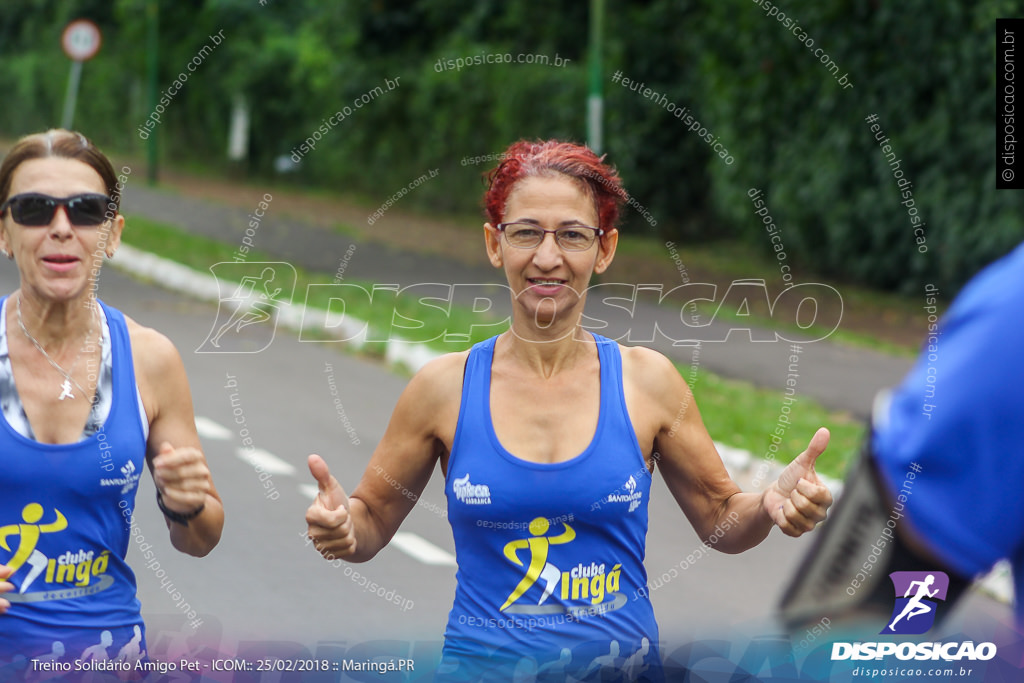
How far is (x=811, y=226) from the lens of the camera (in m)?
15.1

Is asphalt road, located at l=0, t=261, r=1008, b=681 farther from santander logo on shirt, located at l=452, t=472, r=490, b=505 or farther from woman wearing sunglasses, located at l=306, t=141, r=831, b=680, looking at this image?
santander logo on shirt, located at l=452, t=472, r=490, b=505

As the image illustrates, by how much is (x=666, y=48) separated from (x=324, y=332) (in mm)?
10195

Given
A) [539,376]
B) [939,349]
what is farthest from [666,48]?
[939,349]

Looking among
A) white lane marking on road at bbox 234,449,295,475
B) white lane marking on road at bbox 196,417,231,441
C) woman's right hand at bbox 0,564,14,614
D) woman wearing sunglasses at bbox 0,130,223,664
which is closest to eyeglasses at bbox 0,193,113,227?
woman wearing sunglasses at bbox 0,130,223,664

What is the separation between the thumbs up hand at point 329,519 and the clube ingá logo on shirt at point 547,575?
0.99 ft

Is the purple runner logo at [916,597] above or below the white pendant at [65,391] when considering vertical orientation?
below

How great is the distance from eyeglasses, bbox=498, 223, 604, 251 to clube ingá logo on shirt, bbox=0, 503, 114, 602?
99 centimetres

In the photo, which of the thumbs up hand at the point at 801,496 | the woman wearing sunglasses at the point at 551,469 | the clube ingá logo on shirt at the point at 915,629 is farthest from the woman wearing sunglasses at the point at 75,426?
the clube ingá logo on shirt at the point at 915,629

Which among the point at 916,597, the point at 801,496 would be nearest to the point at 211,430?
the point at 801,496

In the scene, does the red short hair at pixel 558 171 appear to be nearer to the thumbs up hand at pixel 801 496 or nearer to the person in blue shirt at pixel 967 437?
the thumbs up hand at pixel 801 496

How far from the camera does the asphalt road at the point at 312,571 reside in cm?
426

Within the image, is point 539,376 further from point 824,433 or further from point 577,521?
point 824,433

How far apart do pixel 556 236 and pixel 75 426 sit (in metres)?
0.98

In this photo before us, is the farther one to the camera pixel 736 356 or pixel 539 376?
pixel 736 356
